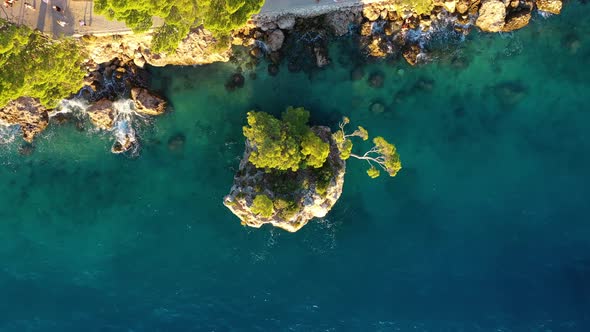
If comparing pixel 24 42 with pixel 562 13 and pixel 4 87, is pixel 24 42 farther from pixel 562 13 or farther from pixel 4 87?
pixel 562 13

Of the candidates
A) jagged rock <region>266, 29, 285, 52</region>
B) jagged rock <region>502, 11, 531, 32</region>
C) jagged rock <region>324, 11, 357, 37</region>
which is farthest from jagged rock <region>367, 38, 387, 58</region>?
jagged rock <region>502, 11, 531, 32</region>

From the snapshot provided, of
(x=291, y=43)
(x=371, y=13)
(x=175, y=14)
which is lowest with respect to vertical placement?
(x=175, y=14)

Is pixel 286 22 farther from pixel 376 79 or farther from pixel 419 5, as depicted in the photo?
pixel 419 5

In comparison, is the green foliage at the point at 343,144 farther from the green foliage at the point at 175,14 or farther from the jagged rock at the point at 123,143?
the jagged rock at the point at 123,143

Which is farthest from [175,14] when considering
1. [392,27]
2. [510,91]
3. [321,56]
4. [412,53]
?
[510,91]

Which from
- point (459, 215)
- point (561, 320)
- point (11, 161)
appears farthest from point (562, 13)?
point (11, 161)

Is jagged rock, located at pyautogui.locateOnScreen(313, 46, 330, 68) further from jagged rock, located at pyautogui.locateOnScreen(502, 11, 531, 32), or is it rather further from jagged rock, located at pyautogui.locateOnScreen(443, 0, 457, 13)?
jagged rock, located at pyautogui.locateOnScreen(502, 11, 531, 32)

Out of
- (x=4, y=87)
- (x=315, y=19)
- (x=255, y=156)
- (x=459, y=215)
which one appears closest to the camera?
(x=4, y=87)
